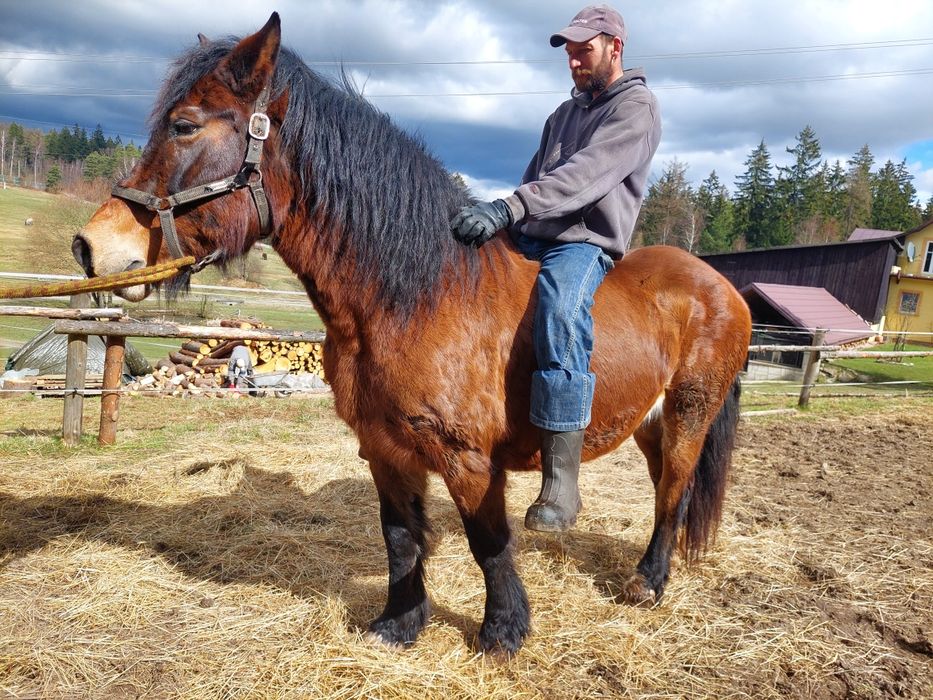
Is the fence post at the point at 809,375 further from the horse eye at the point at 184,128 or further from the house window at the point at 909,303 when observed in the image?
the house window at the point at 909,303

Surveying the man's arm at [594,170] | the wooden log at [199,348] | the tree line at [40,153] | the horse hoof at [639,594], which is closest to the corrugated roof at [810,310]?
the wooden log at [199,348]

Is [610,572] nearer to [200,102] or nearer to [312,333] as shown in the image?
[200,102]

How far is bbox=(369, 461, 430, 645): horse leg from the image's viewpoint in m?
2.69

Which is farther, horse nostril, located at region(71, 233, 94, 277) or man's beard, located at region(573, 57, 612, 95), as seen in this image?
man's beard, located at region(573, 57, 612, 95)

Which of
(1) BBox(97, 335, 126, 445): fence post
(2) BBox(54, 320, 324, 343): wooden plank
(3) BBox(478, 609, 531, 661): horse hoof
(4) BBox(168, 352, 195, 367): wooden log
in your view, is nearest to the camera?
(3) BBox(478, 609, 531, 661): horse hoof

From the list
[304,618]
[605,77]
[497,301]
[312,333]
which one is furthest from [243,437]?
[605,77]

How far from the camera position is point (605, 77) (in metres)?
2.70

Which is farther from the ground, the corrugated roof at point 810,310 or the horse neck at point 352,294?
the corrugated roof at point 810,310

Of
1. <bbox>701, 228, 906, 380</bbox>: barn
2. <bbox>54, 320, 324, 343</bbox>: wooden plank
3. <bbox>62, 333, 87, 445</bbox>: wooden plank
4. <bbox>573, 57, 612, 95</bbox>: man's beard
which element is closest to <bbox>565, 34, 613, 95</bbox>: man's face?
<bbox>573, 57, 612, 95</bbox>: man's beard

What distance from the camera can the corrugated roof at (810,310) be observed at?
2141 centimetres

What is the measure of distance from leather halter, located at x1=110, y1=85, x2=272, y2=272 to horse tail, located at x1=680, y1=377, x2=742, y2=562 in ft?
9.50

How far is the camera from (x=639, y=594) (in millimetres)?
3152

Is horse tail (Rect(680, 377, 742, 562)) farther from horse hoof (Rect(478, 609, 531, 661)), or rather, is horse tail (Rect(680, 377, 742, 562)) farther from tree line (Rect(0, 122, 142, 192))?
tree line (Rect(0, 122, 142, 192))

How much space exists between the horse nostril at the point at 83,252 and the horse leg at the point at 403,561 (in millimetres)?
1403
